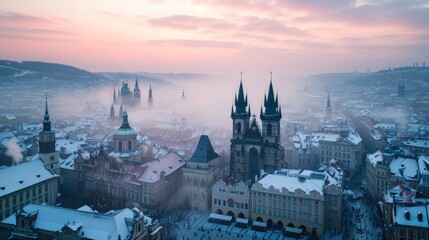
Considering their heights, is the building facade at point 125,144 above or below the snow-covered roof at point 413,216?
above

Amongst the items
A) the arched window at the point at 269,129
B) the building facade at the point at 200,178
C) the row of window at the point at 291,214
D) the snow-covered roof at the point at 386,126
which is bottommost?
the row of window at the point at 291,214

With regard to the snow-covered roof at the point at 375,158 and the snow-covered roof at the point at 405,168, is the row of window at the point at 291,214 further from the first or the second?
the snow-covered roof at the point at 375,158

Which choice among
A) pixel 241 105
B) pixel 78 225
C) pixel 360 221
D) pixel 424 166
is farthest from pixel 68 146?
pixel 424 166

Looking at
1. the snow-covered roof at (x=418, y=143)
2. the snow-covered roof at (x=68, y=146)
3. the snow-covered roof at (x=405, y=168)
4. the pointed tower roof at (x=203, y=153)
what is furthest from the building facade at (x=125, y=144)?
the snow-covered roof at (x=418, y=143)

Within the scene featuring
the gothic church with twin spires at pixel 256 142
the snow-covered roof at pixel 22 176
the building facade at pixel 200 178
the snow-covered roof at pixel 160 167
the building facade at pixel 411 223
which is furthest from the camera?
the gothic church with twin spires at pixel 256 142

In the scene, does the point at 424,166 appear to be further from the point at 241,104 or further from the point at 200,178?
the point at 200,178

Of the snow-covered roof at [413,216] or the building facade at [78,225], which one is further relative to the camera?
the snow-covered roof at [413,216]
